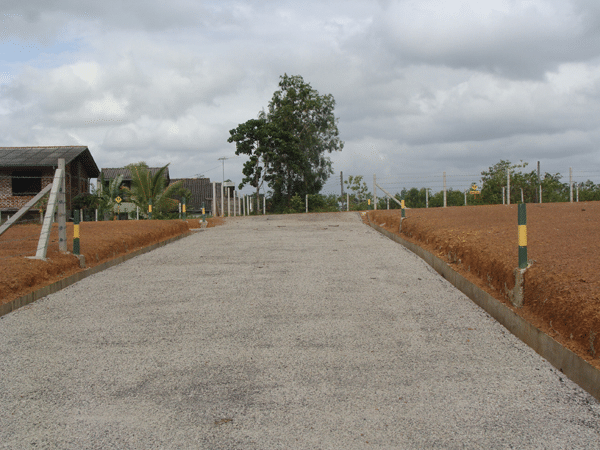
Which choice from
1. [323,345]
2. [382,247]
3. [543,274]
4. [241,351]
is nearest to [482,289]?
[543,274]

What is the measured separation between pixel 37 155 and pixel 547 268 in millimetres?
30804

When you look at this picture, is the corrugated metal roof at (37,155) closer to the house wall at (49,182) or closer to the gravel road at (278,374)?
the house wall at (49,182)

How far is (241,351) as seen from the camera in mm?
4711

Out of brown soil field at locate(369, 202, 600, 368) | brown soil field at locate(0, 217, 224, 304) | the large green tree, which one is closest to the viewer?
brown soil field at locate(369, 202, 600, 368)

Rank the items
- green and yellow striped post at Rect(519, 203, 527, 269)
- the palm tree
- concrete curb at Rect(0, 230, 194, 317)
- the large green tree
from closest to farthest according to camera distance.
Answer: green and yellow striped post at Rect(519, 203, 527, 269)
concrete curb at Rect(0, 230, 194, 317)
the palm tree
the large green tree

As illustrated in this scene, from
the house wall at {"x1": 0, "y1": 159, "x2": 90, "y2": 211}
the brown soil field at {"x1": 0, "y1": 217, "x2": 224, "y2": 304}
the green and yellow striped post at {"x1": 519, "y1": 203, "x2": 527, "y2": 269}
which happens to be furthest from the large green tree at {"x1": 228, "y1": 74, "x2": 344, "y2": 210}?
the green and yellow striped post at {"x1": 519, "y1": 203, "x2": 527, "y2": 269}

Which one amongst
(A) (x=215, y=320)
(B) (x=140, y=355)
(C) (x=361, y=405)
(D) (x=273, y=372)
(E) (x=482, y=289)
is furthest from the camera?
(E) (x=482, y=289)

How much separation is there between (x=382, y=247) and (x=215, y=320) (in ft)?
21.7

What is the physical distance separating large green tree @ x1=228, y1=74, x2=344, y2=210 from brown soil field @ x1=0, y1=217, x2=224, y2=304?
2489 cm

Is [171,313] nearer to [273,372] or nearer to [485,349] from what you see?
[273,372]

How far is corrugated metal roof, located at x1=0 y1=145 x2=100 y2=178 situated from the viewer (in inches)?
1138

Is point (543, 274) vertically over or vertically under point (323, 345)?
over

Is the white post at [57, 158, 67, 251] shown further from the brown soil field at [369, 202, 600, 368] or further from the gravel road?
the brown soil field at [369, 202, 600, 368]

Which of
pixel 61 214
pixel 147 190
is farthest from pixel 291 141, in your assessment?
pixel 61 214
